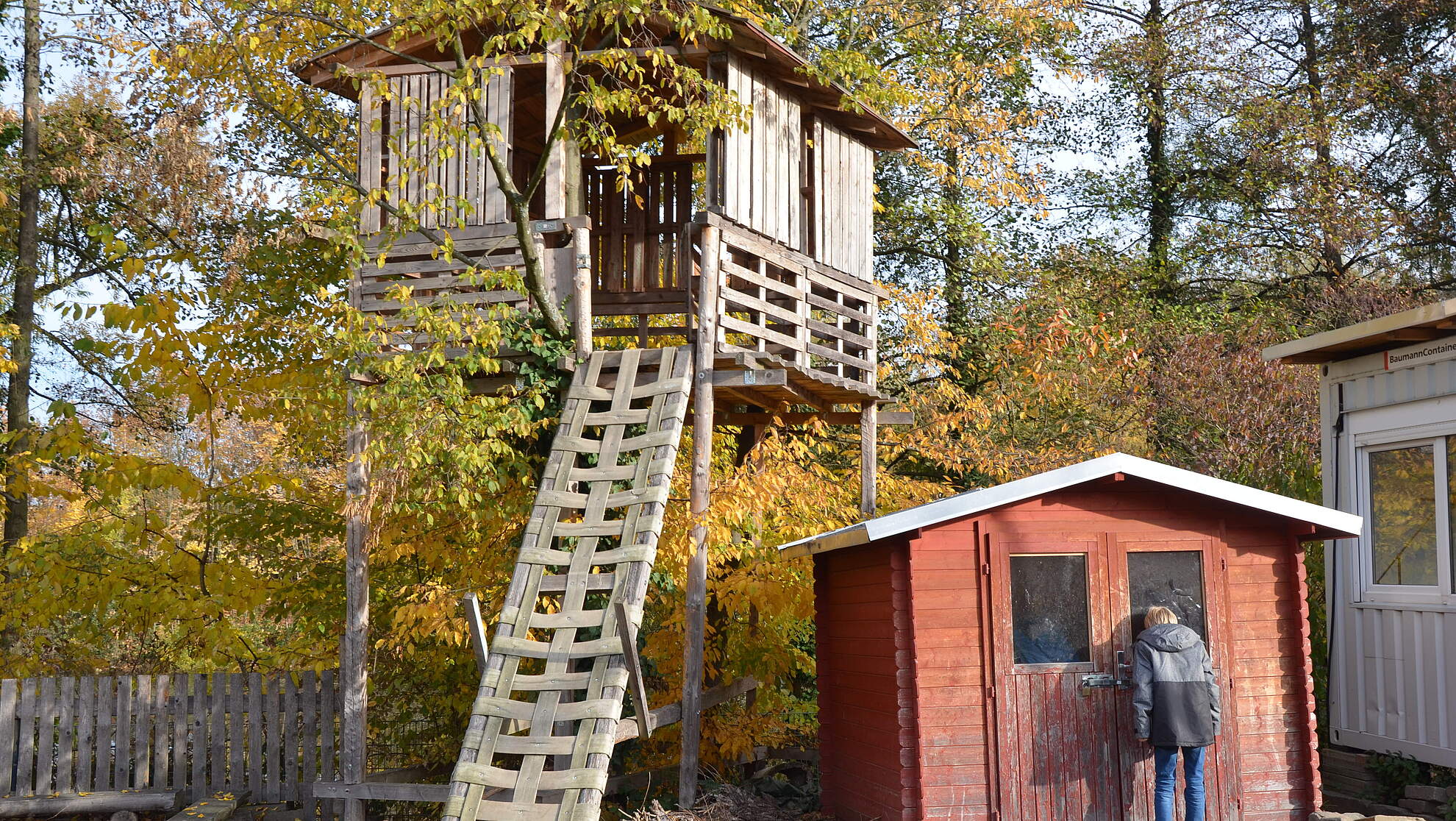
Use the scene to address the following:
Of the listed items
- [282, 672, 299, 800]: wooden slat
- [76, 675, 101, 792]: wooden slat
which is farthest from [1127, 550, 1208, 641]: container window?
[76, 675, 101, 792]: wooden slat

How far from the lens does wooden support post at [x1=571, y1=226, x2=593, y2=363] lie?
11227 millimetres

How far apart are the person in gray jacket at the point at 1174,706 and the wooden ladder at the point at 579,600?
3738 mm

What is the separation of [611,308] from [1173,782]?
8.35m

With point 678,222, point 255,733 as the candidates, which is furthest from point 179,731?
point 678,222

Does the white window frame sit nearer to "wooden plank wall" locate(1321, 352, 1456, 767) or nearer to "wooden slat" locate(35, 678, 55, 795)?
"wooden plank wall" locate(1321, 352, 1456, 767)

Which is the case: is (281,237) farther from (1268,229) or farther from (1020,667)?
(1268,229)

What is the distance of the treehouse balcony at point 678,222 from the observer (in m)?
11.2

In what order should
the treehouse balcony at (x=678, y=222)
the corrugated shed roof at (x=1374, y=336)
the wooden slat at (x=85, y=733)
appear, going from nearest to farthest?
the corrugated shed roof at (x=1374, y=336), the treehouse balcony at (x=678, y=222), the wooden slat at (x=85, y=733)

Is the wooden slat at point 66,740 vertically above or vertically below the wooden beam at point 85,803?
above

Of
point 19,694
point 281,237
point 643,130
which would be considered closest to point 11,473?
point 19,694

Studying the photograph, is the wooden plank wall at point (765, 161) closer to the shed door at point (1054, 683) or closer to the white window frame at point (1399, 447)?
the shed door at point (1054, 683)

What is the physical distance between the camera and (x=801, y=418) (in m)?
15.2

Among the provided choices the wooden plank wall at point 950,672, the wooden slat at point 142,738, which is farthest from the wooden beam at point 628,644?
the wooden slat at point 142,738

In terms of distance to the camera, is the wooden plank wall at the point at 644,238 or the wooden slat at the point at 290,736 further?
the wooden plank wall at the point at 644,238
